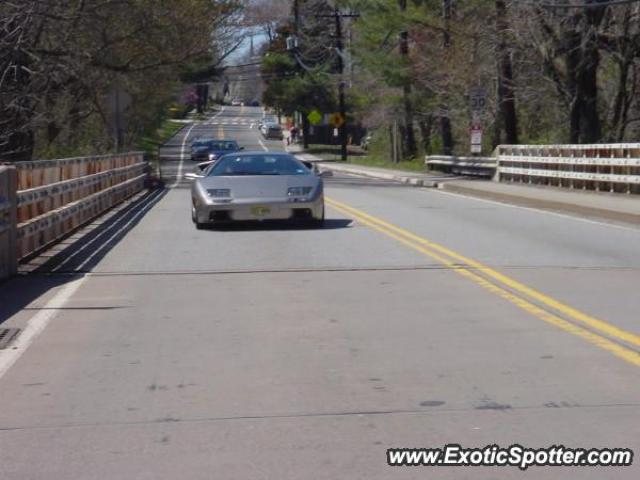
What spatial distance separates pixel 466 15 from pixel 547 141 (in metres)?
8.15

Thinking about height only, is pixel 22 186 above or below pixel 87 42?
below

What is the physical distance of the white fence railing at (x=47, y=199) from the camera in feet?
44.5

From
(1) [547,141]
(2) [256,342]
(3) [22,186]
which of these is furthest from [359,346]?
(1) [547,141]

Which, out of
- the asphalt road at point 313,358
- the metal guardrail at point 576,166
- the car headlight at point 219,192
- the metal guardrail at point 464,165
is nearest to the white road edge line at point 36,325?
the asphalt road at point 313,358

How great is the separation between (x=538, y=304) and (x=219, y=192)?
29.7ft

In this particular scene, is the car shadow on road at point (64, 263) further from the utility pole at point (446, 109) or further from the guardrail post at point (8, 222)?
the utility pole at point (446, 109)

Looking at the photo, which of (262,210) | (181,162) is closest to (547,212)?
(262,210)

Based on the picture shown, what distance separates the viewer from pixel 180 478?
5.83 m

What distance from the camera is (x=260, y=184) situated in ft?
63.2

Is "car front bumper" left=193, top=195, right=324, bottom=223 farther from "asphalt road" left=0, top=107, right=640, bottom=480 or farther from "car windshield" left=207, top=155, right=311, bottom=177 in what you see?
"asphalt road" left=0, top=107, right=640, bottom=480

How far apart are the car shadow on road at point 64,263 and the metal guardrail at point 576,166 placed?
11494 mm

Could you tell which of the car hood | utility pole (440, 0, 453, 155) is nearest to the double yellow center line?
the car hood

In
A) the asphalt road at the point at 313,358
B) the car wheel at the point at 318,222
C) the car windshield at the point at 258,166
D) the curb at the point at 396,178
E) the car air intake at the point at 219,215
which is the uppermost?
the car windshield at the point at 258,166

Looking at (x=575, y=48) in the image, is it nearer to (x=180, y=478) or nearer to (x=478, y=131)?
(x=478, y=131)
